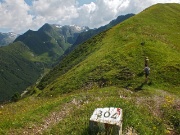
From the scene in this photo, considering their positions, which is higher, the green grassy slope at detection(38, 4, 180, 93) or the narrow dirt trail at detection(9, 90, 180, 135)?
the green grassy slope at detection(38, 4, 180, 93)

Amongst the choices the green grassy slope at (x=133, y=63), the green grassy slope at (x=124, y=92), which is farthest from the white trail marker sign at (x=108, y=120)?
the green grassy slope at (x=133, y=63)

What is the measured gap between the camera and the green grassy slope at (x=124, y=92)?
19.5 m

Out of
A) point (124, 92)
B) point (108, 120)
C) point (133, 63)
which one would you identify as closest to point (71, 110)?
point (108, 120)

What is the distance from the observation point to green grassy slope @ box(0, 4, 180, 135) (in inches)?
769

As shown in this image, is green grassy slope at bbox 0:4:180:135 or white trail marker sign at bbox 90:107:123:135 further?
green grassy slope at bbox 0:4:180:135

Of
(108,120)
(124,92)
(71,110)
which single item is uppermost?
(108,120)

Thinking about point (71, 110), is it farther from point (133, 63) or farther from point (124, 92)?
point (133, 63)

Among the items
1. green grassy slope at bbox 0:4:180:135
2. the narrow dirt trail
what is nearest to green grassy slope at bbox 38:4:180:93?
green grassy slope at bbox 0:4:180:135

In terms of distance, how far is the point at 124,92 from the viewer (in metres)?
33.8

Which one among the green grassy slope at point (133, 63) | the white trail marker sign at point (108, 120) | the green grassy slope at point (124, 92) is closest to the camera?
the white trail marker sign at point (108, 120)

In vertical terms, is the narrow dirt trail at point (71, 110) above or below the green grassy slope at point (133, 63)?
below

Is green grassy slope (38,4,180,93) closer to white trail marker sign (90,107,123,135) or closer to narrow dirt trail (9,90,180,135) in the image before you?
narrow dirt trail (9,90,180,135)

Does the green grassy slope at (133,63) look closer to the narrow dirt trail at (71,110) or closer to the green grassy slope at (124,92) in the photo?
the green grassy slope at (124,92)

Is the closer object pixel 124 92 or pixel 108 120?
pixel 108 120
